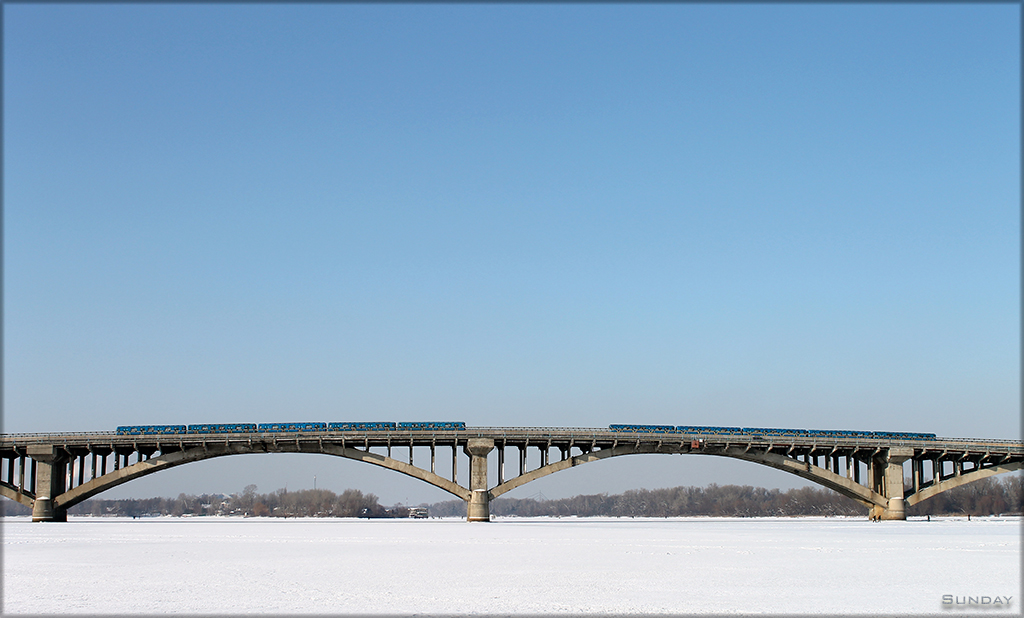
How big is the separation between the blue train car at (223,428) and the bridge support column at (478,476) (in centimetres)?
2617

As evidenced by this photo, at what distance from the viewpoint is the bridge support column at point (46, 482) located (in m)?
95.6

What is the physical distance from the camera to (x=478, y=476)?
9588 cm

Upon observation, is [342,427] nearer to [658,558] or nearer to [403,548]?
[403,548]

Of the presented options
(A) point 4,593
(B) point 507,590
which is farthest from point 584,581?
(A) point 4,593

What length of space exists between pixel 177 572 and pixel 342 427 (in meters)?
69.4

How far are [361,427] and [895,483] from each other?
66.7 meters

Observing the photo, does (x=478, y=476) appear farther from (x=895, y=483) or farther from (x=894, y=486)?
(x=895, y=483)

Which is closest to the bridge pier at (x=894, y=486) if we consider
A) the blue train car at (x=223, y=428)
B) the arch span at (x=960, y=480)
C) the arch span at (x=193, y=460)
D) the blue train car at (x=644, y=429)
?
the arch span at (x=960, y=480)

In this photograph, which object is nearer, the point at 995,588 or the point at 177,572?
the point at 995,588

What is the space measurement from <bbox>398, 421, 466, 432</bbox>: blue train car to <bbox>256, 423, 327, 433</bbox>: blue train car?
9.58 meters

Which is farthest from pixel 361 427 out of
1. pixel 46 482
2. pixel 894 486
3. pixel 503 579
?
pixel 503 579

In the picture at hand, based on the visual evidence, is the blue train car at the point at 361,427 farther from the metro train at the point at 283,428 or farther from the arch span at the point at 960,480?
the arch span at the point at 960,480

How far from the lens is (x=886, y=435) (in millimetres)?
107812

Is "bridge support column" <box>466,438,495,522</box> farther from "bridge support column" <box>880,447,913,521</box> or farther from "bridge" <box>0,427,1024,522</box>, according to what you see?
"bridge support column" <box>880,447,913,521</box>
